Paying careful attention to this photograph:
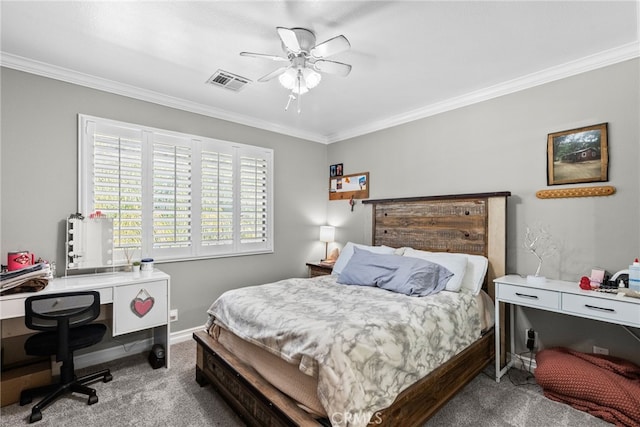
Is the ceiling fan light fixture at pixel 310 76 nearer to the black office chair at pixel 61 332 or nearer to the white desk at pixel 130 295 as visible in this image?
the white desk at pixel 130 295

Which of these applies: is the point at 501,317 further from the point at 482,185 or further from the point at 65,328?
the point at 65,328

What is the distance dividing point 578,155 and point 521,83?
2.74 feet

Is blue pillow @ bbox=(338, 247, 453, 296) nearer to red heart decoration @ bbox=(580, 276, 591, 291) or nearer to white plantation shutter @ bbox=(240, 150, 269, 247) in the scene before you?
red heart decoration @ bbox=(580, 276, 591, 291)

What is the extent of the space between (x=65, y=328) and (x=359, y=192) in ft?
11.2

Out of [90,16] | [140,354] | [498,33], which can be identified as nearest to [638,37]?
[498,33]

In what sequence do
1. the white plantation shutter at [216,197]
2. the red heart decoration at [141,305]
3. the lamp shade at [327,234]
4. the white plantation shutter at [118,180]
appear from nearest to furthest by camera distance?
1. the red heart decoration at [141,305]
2. the white plantation shutter at [118,180]
3. the white plantation shutter at [216,197]
4. the lamp shade at [327,234]

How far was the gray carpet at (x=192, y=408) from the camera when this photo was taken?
202 cm

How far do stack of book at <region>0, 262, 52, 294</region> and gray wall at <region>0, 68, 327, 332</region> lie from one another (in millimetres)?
425

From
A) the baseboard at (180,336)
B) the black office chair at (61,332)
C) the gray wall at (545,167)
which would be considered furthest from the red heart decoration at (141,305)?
A: the gray wall at (545,167)

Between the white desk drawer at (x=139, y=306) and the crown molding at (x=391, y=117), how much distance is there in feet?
6.29

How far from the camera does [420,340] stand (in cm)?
192

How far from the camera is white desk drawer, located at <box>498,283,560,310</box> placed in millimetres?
2268

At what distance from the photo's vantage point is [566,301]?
221 cm

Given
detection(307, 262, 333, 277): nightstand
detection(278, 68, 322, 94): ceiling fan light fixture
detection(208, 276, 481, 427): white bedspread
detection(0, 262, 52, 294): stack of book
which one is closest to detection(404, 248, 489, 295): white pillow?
detection(208, 276, 481, 427): white bedspread
